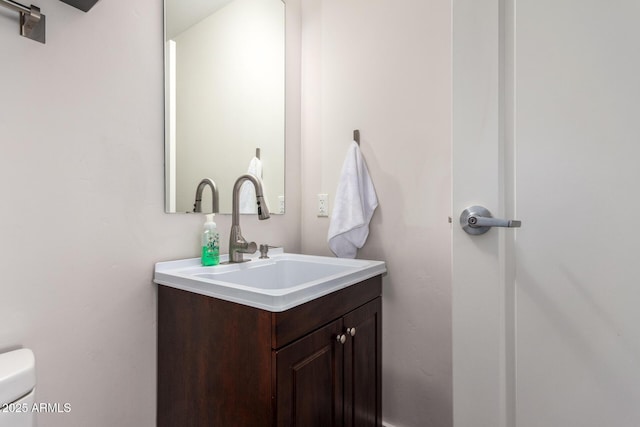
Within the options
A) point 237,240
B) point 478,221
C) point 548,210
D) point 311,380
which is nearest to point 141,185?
point 237,240

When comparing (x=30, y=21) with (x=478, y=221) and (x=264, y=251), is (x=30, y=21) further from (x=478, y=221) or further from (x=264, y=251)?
(x=478, y=221)

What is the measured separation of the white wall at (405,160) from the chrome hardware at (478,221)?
2.25ft

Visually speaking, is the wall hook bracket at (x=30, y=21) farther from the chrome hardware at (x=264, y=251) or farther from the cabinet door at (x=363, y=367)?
the cabinet door at (x=363, y=367)

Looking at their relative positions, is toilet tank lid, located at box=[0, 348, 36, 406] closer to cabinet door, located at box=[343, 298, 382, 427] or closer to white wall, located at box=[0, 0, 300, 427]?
white wall, located at box=[0, 0, 300, 427]

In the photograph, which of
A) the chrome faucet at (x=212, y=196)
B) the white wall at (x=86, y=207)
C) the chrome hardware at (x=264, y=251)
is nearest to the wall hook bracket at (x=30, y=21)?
the white wall at (x=86, y=207)

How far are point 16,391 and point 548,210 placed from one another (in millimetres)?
1101

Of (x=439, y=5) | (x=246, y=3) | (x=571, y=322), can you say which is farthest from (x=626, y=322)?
(x=246, y=3)

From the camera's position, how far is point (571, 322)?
0.53m

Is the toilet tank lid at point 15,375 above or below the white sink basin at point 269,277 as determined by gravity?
below

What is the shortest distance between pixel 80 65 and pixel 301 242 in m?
1.16

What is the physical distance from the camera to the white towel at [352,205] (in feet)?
4.45

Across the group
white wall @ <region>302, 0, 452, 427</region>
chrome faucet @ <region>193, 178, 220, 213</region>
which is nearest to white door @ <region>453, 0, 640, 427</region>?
white wall @ <region>302, 0, 452, 427</region>

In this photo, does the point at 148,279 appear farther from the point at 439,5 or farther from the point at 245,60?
the point at 439,5

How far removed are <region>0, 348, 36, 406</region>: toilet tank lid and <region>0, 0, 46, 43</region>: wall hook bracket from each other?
0.77 m
